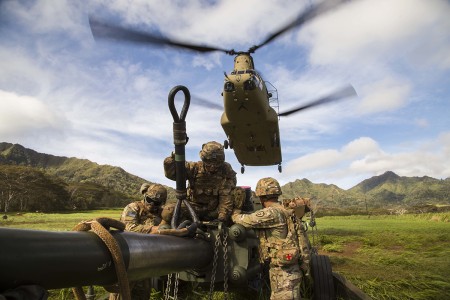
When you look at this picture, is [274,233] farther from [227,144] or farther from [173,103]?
[227,144]

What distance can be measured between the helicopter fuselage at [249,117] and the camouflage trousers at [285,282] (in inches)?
335

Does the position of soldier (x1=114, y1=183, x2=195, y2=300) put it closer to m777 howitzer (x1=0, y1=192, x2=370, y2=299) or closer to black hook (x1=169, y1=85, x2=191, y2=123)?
m777 howitzer (x1=0, y1=192, x2=370, y2=299)

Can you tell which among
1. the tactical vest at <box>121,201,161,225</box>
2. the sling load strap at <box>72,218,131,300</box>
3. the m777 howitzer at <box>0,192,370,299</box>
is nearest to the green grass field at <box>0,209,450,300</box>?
the tactical vest at <box>121,201,161,225</box>

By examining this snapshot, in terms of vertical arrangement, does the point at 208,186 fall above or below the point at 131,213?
above

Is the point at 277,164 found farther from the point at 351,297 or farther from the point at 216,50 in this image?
the point at 351,297

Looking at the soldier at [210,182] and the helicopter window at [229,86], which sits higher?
the helicopter window at [229,86]

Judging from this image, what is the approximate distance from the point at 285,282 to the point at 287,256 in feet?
1.14

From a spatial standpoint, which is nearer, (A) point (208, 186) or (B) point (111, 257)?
(B) point (111, 257)

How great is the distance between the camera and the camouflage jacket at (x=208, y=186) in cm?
575

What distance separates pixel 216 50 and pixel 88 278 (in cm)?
1266

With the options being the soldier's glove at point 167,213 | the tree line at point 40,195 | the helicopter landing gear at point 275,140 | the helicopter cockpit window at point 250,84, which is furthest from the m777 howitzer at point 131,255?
the tree line at point 40,195

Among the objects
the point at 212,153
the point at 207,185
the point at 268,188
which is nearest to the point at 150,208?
the point at 207,185

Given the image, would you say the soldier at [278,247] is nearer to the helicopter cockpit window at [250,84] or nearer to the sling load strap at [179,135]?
the sling load strap at [179,135]

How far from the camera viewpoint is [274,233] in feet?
16.4
